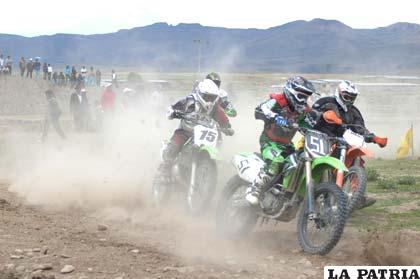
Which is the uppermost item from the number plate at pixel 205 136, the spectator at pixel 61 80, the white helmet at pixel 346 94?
the white helmet at pixel 346 94

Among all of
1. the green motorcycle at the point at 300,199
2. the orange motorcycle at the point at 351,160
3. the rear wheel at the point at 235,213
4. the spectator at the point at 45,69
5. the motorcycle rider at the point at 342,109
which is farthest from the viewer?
the spectator at the point at 45,69

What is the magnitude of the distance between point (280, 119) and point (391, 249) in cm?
198

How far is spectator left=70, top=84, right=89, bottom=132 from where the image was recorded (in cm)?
2480

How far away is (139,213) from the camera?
35.4 ft

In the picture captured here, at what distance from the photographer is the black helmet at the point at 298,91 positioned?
848 cm

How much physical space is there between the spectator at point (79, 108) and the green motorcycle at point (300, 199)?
55.1 feet

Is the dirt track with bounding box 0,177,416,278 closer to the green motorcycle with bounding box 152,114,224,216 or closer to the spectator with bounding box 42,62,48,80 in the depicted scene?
the green motorcycle with bounding box 152,114,224,216

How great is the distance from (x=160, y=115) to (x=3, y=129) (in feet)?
26.0

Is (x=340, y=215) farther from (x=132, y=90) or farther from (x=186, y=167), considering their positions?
(x=132, y=90)

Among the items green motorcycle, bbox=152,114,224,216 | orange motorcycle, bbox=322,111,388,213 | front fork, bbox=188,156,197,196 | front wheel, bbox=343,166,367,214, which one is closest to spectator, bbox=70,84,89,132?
green motorcycle, bbox=152,114,224,216

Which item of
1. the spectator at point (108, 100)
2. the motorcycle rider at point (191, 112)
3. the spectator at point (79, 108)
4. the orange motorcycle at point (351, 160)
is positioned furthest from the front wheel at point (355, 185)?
the spectator at point (79, 108)

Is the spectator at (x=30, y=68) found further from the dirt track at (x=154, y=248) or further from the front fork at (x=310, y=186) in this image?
the front fork at (x=310, y=186)

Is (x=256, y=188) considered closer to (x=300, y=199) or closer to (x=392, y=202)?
(x=300, y=199)

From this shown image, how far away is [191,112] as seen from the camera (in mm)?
10930
